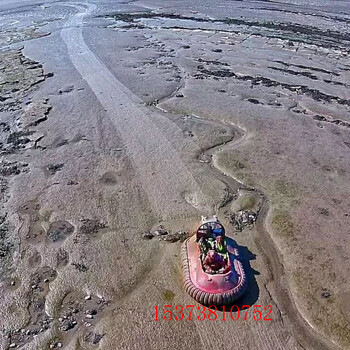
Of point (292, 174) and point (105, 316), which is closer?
point (105, 316)

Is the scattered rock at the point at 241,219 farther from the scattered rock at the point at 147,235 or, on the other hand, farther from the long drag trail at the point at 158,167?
the scattered rock at the point at 147,235

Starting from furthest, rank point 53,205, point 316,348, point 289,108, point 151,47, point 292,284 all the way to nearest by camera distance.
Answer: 1. point 151,47
2. point 289,108
3. point 53,205
4. point 292,284
5. point 316,348

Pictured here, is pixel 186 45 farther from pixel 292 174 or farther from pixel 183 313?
pixel 183 313

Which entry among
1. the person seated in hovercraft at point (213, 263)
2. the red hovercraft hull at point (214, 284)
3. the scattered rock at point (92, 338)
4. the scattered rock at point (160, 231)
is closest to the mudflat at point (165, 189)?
the scattered rock at point (92, 338)

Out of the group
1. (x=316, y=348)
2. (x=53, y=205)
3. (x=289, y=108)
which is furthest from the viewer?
(x=289, y=108)

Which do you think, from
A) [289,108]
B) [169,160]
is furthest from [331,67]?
[169,160]

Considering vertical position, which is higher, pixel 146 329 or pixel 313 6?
pixel 146 329

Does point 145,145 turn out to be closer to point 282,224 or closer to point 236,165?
point 236,165
